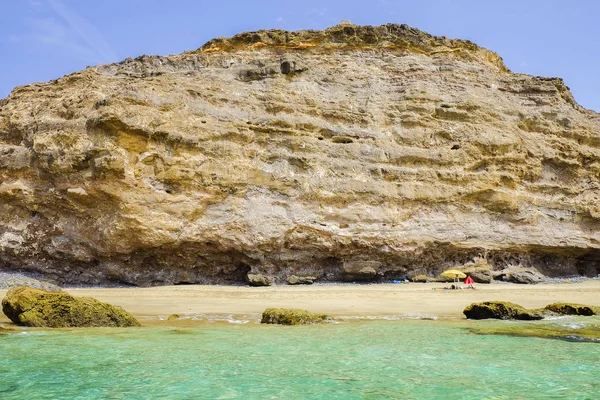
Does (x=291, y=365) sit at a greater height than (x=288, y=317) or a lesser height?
lesser

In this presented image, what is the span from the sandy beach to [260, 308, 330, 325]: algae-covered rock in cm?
140

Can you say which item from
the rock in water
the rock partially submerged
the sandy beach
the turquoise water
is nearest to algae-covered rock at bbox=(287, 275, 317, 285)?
the sandy beach

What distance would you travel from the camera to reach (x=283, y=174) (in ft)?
63.5

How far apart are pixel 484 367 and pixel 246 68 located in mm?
19045

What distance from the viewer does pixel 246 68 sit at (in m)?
22.5

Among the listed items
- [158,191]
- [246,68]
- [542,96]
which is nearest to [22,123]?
[158,191]

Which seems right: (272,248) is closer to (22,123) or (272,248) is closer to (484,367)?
(22,123)

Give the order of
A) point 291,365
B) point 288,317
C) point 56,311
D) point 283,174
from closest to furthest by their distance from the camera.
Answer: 1. point 291,365
2. point 56,311
3. point 288,317
4. point 283,174

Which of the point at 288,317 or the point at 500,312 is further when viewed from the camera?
the point at 500,312

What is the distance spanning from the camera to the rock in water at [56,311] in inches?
333

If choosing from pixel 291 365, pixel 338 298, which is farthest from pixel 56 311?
pixel 338 298

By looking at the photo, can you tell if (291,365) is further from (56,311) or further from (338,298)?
(338,298)

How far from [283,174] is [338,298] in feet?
22.7

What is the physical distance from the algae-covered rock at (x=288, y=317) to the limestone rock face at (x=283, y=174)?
8800 millimetres
